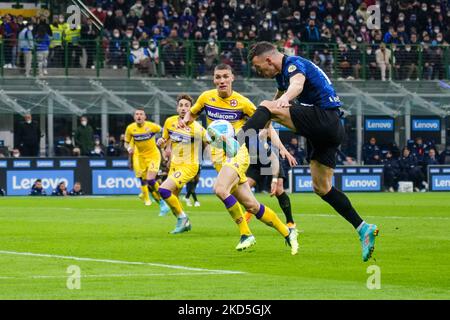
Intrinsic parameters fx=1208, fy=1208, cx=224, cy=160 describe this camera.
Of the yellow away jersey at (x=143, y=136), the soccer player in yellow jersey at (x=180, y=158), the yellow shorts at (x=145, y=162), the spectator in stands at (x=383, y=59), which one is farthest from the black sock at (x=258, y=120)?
the spectator in stands at (x=383, y=59)

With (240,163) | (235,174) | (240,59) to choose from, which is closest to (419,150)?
(240,59)

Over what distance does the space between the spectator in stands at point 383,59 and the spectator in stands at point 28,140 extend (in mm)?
14298

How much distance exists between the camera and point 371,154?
1821 inches

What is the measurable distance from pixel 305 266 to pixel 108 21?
3434 centimetres

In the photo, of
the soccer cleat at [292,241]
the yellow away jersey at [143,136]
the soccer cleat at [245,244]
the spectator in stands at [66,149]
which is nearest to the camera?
the soccer cleat at [292,241]

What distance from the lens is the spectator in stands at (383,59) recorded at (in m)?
48.3

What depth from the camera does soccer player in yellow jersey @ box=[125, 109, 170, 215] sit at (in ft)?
101

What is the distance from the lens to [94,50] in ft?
147

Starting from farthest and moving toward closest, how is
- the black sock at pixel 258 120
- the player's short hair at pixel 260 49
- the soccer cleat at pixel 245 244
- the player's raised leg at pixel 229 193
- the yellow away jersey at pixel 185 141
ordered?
the yellow away jersey at pixel 185 141, the player's raised leg at pixel 229 193, the soccer cleat at pixel 245 244, the player's short hair at pixel 260 49, the black sock at pixel 258 120

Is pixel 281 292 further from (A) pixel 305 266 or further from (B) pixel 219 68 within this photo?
(B) pixel 219 68

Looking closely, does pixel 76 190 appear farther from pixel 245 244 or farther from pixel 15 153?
pixel 245 244

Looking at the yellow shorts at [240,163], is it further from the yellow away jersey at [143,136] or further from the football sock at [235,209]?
the yellow away jersey at [143,136]

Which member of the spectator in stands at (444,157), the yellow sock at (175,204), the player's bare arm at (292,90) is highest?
the player's bare arm at (292,90)

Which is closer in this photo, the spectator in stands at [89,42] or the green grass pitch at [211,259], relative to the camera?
the green grass pitch at [211,259]
